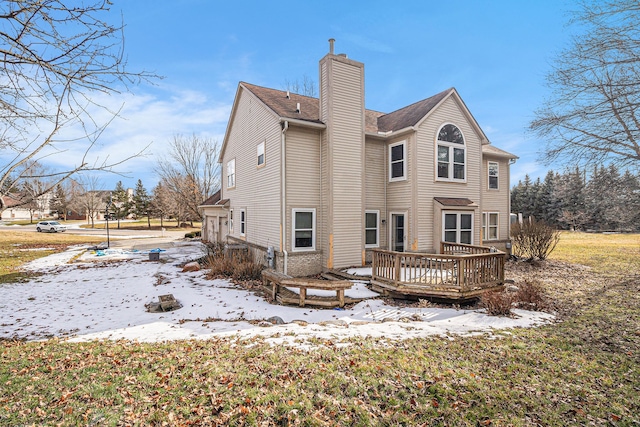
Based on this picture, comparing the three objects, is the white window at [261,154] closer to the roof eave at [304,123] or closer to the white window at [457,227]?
the roof eave at [304,123]

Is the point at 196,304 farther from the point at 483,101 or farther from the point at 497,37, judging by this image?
the point at 483,101

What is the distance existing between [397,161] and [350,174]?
2.64 m

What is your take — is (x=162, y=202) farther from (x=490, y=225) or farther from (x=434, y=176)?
(x=490, y=225)

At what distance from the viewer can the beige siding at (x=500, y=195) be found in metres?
17.5

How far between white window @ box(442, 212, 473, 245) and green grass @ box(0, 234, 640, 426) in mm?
7103

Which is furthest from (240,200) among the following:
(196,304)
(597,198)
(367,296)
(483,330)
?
(597,198)

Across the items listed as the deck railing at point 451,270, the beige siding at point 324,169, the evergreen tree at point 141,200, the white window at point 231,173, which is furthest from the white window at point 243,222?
the evergreen tree at point 141,200

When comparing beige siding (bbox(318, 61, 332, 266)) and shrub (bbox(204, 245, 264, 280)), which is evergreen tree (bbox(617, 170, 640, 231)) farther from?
shrub (bbox(204, 245, 264, 280))

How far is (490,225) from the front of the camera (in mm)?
17703

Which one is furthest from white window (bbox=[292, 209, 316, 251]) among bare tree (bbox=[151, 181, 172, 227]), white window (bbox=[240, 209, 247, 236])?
bare tree (bbox=[151, 181, 172, 227])

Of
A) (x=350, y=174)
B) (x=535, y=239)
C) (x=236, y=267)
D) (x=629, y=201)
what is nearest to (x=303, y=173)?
(x=350, y=174)

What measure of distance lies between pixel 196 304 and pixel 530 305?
31.3ft

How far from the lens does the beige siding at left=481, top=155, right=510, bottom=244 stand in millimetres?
17500

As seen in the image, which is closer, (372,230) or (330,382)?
(330,382)
